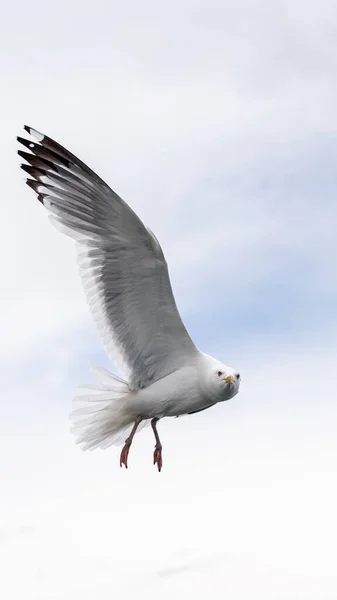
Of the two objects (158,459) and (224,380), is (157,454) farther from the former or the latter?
(224,380)

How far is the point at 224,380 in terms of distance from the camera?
12.8 metres

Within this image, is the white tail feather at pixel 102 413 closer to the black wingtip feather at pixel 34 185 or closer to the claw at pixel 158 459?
the claw at pixel 158 459

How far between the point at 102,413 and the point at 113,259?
1.77 meters

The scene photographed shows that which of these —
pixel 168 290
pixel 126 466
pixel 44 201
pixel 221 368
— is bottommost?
pixel 126 466

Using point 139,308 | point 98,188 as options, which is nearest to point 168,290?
point 139,308

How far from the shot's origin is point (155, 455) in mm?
13414

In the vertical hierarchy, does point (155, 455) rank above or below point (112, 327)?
below

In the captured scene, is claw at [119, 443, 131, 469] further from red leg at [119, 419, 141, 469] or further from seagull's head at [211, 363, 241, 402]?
seagull's head at [211, 363, 241, 402]

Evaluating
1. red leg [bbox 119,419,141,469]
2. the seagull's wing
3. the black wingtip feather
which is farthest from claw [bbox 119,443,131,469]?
the black wingtip feather

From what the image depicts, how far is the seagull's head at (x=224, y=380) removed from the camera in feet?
42.1

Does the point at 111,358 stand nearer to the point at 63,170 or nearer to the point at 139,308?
the point at 139,308

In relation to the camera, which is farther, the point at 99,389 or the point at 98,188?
the point at 99,389

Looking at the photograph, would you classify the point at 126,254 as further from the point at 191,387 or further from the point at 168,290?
the point at 191,387

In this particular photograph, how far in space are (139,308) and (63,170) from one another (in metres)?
1.57
